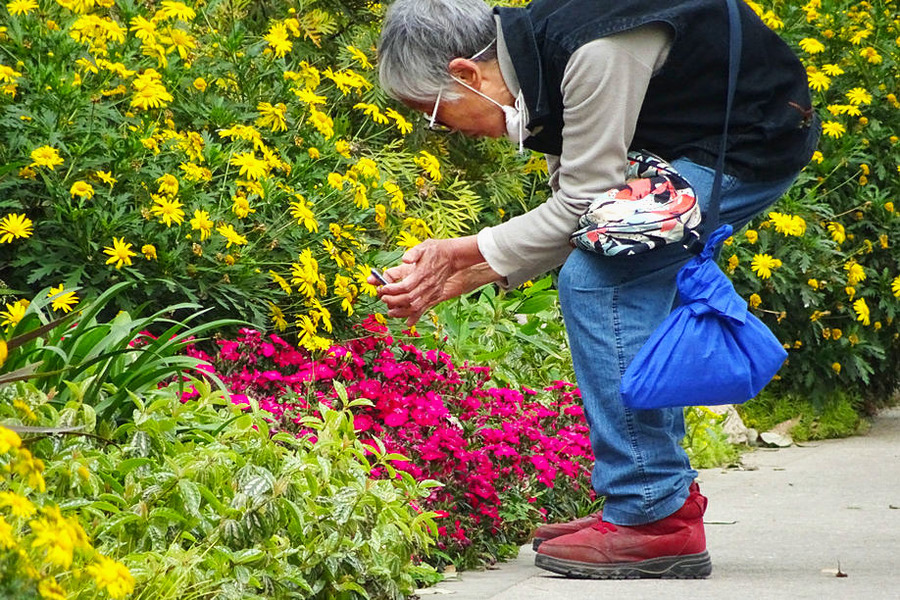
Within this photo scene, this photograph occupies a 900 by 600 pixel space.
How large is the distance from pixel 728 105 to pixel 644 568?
1.17 meters

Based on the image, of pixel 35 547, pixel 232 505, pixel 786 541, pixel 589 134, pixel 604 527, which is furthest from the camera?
pixel 786 541

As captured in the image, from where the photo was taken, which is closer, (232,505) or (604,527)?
Result: (232,505)

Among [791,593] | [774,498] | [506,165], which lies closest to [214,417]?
[791,593]

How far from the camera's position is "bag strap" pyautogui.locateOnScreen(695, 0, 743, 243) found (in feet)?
10.4

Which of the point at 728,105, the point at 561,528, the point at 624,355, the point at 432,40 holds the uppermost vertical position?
the point at 432,40

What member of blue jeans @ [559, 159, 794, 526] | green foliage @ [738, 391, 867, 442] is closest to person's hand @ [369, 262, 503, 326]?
blue jeans @ [559, 159, 794, 526]

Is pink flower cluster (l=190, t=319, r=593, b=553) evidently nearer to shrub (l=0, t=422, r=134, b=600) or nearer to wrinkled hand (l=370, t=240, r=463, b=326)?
wrinkled hand (l=370, t=240, r=463, b=326)

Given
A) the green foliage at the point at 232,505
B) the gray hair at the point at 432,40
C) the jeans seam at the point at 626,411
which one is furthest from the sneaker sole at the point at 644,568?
the gray hair at the point at 432,40

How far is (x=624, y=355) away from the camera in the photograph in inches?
127

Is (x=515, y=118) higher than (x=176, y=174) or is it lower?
higher

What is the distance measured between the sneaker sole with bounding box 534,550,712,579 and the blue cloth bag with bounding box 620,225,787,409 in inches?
18.5

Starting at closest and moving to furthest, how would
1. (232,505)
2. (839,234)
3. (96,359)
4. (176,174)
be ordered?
(232,505)
(96,359)
(176,174)
(839,234)

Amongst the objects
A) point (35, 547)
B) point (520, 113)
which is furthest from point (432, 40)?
point (35, 547)

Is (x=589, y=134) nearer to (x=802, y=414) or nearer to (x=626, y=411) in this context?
(x=626, y=411)
